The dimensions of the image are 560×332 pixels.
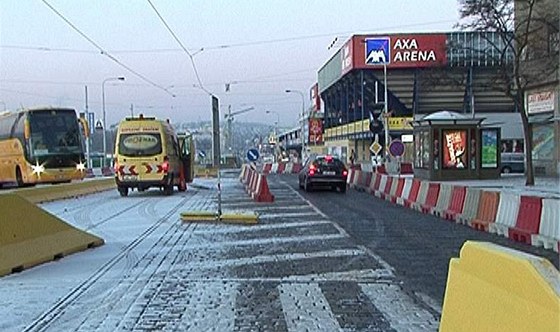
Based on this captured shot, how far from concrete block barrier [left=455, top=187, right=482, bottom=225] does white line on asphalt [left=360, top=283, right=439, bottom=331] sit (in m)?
8.13

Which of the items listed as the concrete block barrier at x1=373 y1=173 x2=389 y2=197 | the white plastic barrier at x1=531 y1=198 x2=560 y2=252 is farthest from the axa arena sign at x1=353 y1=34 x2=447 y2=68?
the white plastic barrier at x1=531 y1=198 x2=560 y2=252

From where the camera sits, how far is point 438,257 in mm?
11555

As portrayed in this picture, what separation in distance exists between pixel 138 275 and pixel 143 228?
252 inches

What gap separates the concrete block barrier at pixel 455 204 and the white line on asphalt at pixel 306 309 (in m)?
9.30

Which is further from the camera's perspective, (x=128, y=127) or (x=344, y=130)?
(x=344, y=130)

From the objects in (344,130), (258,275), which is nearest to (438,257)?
(258,275)

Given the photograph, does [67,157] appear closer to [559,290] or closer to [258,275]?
[258,275]

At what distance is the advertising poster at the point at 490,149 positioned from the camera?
3447 centimetres

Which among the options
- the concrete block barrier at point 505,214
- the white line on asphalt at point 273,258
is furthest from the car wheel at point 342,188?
the white line on asphalt at point 273,258

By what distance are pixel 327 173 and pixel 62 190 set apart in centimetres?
1052

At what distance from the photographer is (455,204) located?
59.2ft

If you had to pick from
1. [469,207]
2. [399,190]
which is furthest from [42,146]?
[469,207]

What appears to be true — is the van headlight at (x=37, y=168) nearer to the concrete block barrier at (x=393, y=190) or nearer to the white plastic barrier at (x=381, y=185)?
the white plastic barrier at (x=381, y=185)

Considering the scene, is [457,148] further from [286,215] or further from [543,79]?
[286,215]
